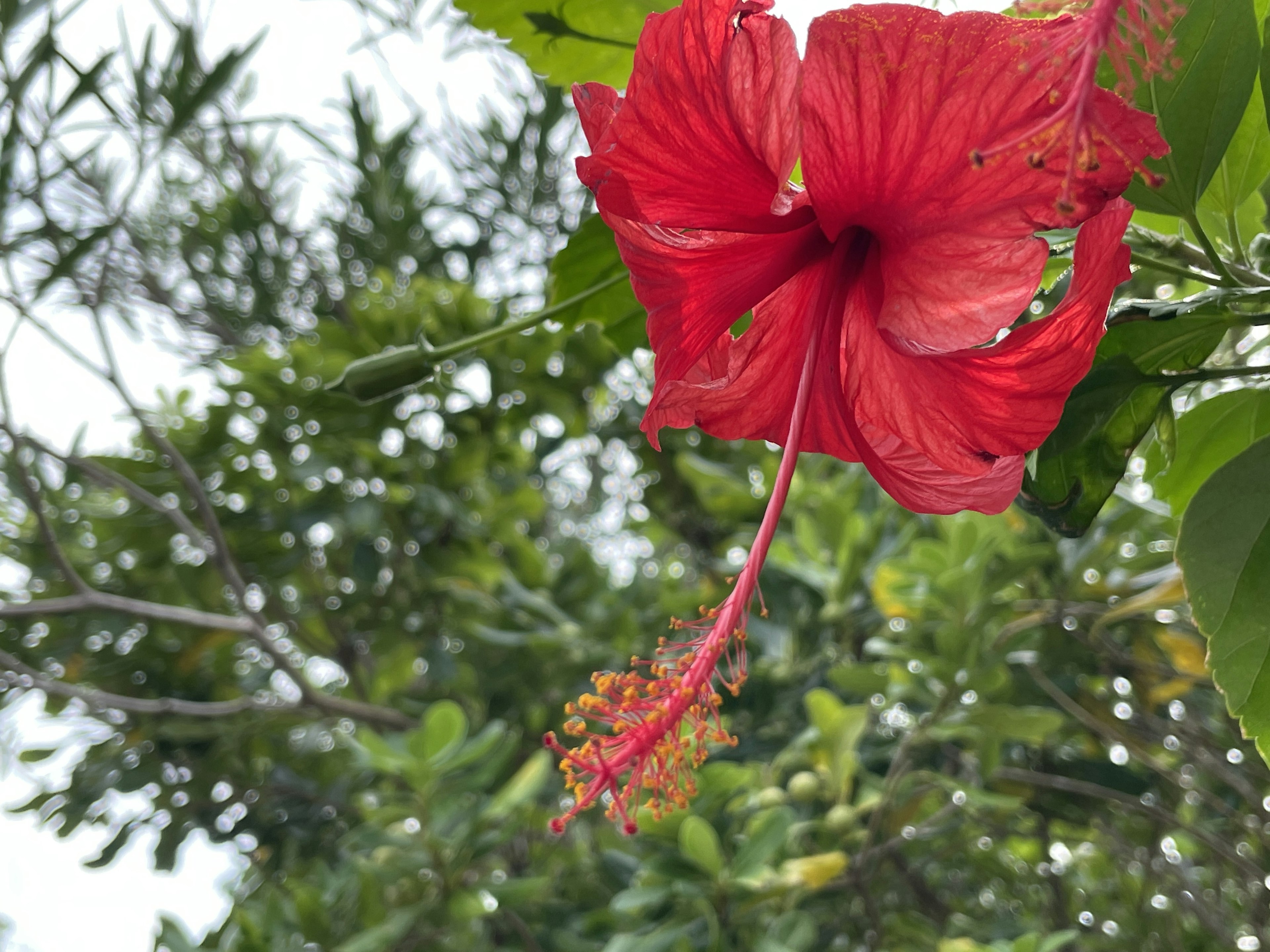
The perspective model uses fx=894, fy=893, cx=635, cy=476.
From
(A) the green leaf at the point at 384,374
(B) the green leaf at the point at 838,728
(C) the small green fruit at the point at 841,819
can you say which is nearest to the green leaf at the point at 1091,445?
(A) the green leaf at the point at 384,374

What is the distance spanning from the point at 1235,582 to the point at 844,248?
0.87 feet

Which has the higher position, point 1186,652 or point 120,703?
point 120,703

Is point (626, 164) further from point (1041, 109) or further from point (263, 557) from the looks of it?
point (263, 557)

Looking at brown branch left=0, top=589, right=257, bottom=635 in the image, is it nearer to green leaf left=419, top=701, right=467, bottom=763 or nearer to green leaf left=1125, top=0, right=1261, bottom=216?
green leaf left=419, top=701, right=467, bottom=763

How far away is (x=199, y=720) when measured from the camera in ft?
6.57

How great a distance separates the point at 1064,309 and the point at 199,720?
2.10 meters

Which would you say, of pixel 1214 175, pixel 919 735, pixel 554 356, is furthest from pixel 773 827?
pixel 554 356

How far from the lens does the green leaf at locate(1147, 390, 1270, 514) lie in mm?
547

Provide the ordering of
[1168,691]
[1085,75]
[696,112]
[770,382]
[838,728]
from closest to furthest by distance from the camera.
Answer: [1085,75]
[696,112]
[770,382]
[838,728]
[1168,691]

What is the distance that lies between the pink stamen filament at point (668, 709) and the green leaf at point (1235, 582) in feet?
0.69

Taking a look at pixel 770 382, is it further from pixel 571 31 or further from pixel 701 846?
pixel 701 846

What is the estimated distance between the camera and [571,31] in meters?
0.61

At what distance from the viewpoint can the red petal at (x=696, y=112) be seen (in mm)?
380

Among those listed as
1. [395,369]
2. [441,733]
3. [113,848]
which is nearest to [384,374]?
[395,369]
